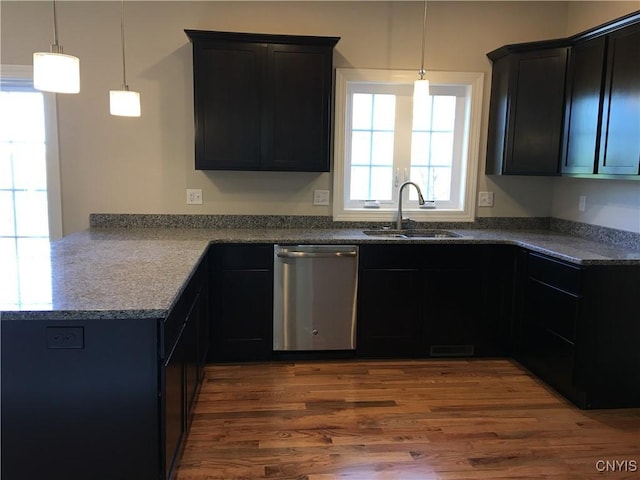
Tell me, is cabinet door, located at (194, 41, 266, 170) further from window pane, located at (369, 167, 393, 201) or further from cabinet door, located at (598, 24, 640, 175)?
cabinet door, located at (598, 24, 640, 175)

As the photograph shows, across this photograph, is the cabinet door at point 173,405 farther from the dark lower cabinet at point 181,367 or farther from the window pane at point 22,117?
the window pane at point 22,117

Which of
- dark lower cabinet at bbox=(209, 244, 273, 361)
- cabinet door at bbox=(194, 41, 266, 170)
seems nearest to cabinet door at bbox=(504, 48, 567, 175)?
cabinet door at bbox=(194, 41, 266, 170)

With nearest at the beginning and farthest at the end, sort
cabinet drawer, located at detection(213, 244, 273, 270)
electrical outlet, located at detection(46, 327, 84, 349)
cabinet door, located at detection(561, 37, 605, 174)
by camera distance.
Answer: electrical outlet, located at detection(46, 327, 84, 349)
cabinet door, located at detection(561, 37, 605, 174)
cabinet drawer, located at detection(213, 244, 273, 270)

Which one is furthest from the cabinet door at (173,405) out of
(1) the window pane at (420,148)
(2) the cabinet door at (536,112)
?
(2) the cabinet door at (536,112)

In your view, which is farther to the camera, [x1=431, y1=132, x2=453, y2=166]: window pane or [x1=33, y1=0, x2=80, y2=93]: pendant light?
[x1=431, y1=132, x2=453, y2=166]: window pane

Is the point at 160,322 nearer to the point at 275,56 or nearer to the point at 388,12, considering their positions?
the point at 275,56

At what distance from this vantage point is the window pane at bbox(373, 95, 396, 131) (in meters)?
3.82

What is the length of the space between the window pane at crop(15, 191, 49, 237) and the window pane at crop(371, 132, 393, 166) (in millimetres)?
2509

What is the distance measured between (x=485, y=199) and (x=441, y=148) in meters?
0.54

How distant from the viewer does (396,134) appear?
152 inches

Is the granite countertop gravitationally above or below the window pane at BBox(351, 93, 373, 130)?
below

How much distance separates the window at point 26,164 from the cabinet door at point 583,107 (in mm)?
3611

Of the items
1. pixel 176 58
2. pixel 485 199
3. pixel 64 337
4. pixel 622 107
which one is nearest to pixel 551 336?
pixel 485 199

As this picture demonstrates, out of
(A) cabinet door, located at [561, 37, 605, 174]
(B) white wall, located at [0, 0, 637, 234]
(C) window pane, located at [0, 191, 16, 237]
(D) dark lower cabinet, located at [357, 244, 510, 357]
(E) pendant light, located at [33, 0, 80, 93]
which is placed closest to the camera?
(E) pendant light, located at [33, 0, 80, 93]
